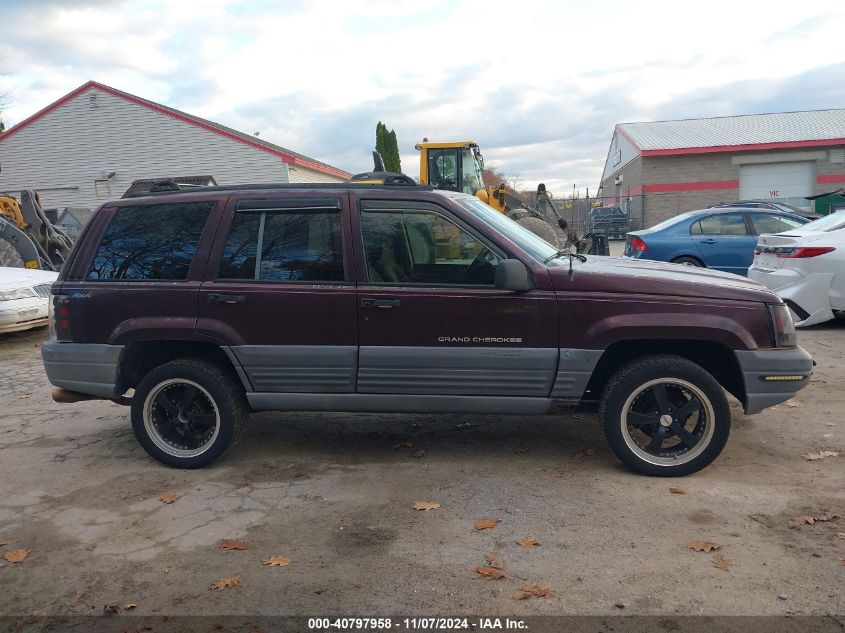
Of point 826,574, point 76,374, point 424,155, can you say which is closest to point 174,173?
point 424,155

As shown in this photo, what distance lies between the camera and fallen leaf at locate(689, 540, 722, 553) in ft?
11.2

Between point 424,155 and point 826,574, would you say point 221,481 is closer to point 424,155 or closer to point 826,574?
point 826,574

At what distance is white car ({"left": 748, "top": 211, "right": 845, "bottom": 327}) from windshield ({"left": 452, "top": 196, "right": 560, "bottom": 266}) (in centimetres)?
508

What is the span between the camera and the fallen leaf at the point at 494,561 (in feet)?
10.9

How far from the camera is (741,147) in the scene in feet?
104

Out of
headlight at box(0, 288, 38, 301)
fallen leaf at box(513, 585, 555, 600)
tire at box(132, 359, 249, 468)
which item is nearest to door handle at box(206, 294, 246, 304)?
tire at box(132, 359, 249, 468)

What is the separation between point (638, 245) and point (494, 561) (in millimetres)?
9389

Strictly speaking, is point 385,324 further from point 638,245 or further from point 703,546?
point 638,245

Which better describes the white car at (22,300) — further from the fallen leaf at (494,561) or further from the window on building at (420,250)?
the fallen leaf at (494,561)

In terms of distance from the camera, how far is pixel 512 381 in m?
4.36

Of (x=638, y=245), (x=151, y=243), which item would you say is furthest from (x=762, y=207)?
(x=151, y=243)

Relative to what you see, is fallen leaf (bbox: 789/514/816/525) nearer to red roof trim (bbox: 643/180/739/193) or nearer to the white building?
the white building

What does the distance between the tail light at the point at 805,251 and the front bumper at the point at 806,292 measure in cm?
19

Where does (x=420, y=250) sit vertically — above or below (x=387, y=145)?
below
